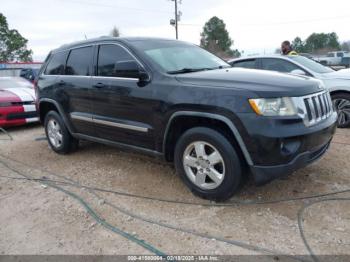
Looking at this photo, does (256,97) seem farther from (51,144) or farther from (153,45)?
(51,144)

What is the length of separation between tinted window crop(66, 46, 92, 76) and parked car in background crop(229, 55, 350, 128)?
289 centimetres

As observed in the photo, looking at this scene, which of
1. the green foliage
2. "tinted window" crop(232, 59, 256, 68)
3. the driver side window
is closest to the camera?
the driver side window

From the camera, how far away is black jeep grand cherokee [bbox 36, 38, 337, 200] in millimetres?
2955

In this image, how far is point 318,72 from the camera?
6477 millimetres

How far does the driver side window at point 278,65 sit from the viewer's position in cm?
653

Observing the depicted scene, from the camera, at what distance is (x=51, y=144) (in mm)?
5566

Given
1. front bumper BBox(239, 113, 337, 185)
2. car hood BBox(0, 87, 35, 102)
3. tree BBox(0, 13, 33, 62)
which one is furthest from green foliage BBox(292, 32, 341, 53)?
front bumper BBox(239, 113, 337, 185)

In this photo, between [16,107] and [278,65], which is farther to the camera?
[16,107]

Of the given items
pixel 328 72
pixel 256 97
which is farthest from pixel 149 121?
pixel 328 72

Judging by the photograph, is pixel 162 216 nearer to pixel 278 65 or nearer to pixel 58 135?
pixel 58 135

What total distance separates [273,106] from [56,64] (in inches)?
147

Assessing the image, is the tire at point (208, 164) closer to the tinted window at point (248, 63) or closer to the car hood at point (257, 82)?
the car hood at point (257, 82)

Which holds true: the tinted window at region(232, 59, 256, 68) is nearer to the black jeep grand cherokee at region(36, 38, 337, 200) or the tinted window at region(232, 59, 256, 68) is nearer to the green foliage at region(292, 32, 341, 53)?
the black jeep grand cherokee at region(36, 38, 337, 200)

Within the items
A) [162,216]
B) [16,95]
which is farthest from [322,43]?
[162,216]
